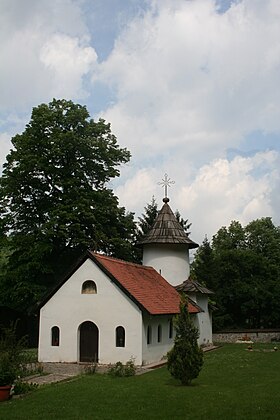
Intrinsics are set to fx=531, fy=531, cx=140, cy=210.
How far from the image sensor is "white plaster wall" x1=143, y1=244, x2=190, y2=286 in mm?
34625

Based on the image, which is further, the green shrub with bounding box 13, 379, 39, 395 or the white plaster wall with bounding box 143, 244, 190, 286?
the white plaster wall with bounding box 143, 244, 190, 286

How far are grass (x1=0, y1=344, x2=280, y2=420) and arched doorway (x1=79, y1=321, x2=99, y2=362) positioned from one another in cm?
474

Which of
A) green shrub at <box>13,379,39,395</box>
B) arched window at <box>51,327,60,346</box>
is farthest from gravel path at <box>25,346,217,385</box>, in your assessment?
green shrub at <box>13,379,39,395</box>

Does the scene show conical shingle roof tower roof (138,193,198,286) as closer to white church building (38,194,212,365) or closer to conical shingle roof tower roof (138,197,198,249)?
conical shingle roof tower roof (138,197,198,249)

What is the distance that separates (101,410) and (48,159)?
22442mm

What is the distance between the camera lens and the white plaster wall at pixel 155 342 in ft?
79.8

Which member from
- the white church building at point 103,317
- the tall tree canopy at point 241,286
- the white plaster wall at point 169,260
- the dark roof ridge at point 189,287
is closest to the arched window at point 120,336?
the white church building at point 103,317

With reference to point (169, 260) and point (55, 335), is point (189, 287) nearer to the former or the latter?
point (169, 260)

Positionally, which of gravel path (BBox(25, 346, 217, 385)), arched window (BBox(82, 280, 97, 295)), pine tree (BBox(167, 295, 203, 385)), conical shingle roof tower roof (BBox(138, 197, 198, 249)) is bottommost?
gravel path (BBox(25, 346, 217, 385))

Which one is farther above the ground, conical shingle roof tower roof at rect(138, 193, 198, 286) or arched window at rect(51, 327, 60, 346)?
conical shingle roof tower roof at rect(138, 193, 198, 286)

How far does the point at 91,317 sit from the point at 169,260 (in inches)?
431

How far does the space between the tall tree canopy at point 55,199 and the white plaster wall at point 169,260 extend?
5.36 ft

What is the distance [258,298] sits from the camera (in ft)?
142

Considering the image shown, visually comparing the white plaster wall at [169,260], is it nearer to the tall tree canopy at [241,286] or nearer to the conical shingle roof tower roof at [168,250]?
the conical shingle roof tower roof at [168,250]
